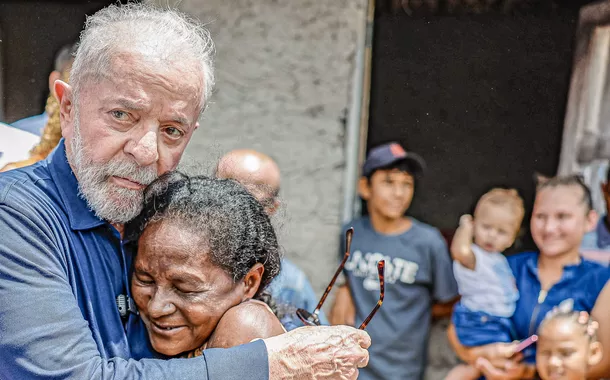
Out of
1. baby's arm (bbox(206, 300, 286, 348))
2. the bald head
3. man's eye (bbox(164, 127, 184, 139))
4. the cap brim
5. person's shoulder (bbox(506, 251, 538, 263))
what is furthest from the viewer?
the cap brim

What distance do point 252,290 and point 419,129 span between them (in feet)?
9.66

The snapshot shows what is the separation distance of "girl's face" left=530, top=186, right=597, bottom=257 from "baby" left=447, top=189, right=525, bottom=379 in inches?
11.0

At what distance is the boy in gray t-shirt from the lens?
14.1ft

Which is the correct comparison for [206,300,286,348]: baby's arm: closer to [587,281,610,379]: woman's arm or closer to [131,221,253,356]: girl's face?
[131,221,253,356]: girl's face

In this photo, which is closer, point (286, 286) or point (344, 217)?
point (286, 286)

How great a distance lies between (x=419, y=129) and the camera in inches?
181

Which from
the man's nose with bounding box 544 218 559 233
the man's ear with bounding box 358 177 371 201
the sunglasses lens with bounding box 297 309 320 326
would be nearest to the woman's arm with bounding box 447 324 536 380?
the man's nose with bounding box 544 218 559 233

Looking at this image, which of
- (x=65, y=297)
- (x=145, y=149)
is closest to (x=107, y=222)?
(x=145, y=149)

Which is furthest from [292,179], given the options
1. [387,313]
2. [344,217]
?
[387,313]

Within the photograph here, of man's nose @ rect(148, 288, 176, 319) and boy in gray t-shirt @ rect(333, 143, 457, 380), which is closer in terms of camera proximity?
man's nose @ rect(148, 288, 176, 319)

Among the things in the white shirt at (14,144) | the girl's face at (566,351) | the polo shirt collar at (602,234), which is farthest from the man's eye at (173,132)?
the polo shirt collar at (602,234)

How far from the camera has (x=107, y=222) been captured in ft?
5.92

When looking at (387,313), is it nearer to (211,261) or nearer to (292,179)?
(292,179)

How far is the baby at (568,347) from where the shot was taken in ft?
11.5
